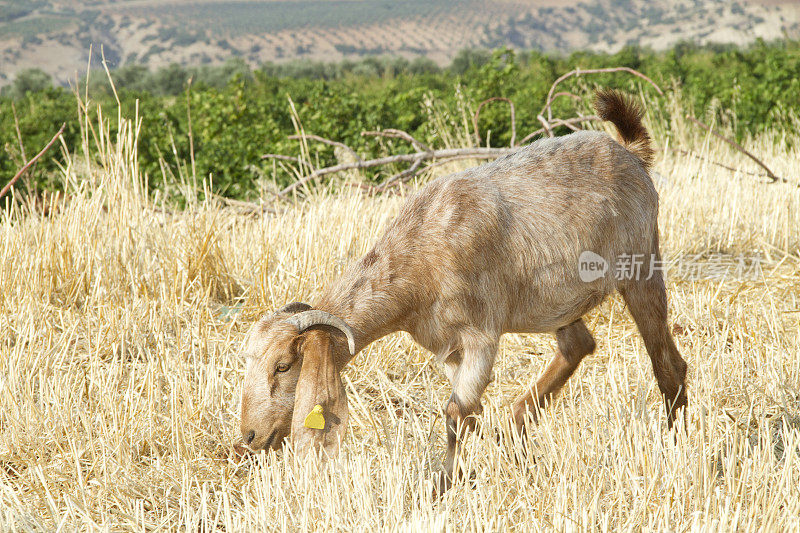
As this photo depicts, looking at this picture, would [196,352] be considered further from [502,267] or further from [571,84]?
[571,84]

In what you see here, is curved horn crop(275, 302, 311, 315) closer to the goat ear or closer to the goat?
the goat

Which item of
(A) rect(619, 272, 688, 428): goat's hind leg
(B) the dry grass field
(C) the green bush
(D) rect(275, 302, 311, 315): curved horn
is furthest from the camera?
(C) the green bush

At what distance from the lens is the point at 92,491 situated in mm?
3369

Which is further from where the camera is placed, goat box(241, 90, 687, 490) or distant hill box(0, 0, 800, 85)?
distant hill box(0, 0, 800, 85)

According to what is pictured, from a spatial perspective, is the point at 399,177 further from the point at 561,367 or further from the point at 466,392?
the point at 466,392

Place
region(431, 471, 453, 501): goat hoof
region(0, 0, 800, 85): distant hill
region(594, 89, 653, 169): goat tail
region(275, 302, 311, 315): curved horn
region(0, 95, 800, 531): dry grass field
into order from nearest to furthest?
region(0, 95, 800, 531): dry grass field → region(275, 302, 311, 315): curved horn → region(431, 471, 453, 501): goat hoof → region(594, 89, 653, 169): goat tail → region(0, 0, 800, 85): distant hill

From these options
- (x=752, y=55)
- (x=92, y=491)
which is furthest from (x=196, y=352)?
(x=752, y=55)

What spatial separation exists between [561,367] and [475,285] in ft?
3.26

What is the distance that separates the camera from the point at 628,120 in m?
4.06

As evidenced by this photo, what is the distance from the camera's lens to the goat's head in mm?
2898

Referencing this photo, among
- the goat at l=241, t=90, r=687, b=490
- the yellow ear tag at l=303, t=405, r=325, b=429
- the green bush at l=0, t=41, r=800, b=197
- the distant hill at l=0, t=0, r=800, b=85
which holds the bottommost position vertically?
the distant hill at l=0, t=0, r=800, b=85

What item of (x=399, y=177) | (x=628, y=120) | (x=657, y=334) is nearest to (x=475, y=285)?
(x=657, y=334)

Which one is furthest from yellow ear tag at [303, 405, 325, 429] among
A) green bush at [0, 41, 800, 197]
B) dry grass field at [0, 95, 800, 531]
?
green bush at [0, 41, 800, 197]

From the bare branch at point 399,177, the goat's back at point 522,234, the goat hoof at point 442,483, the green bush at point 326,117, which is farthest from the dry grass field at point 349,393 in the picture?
the green bush at point 326,117
